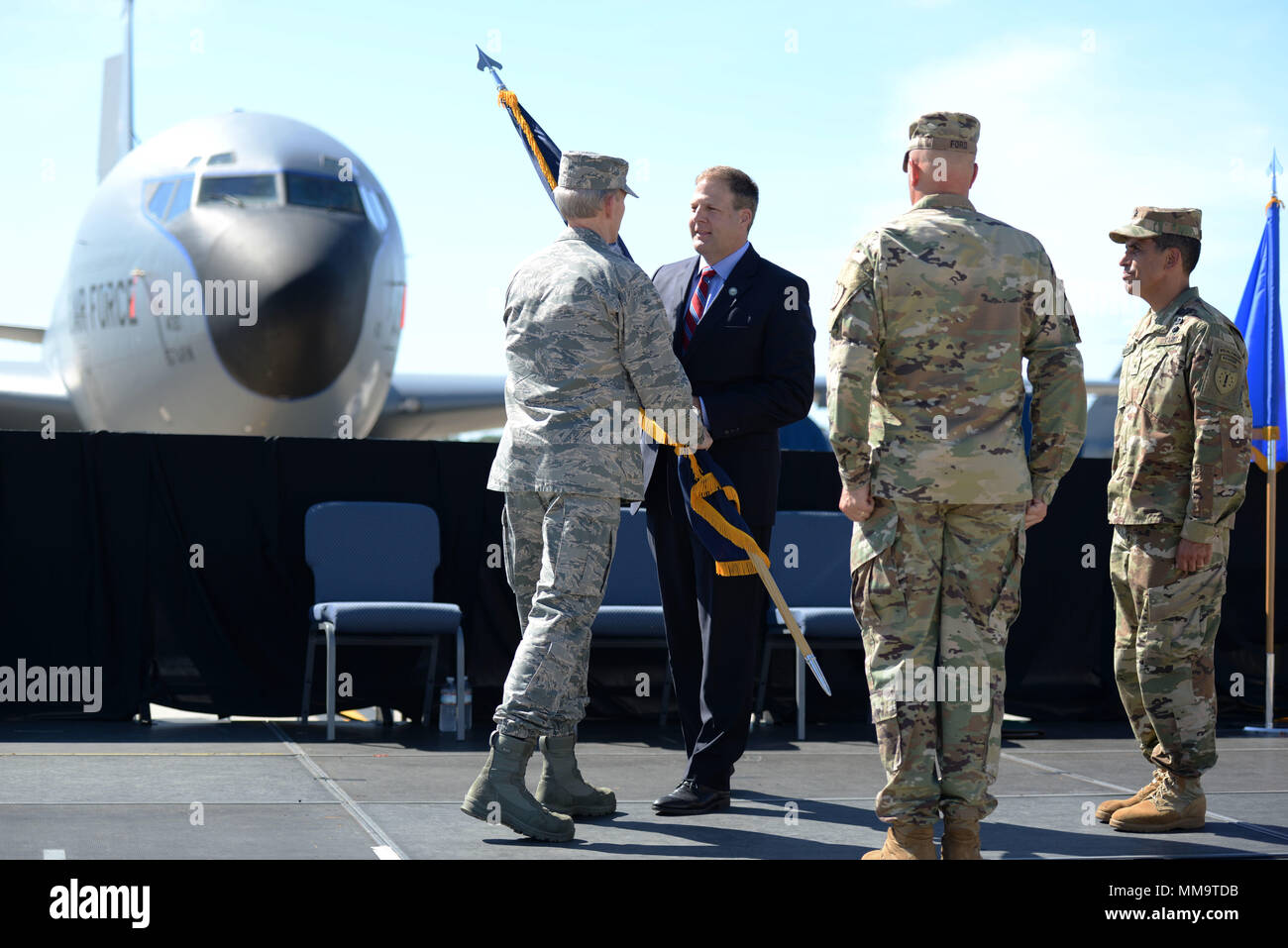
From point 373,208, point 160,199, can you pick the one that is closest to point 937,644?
point 373,208

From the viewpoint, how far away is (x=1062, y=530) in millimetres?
7316

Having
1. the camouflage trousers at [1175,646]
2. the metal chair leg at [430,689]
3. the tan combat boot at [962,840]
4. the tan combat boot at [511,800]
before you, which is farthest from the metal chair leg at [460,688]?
the tan combat boot at [962,840]

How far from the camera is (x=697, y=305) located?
467 cm

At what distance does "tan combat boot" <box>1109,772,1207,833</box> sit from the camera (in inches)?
167

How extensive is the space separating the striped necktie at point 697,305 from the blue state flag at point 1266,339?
155 inches

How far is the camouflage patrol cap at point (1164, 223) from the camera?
448cm

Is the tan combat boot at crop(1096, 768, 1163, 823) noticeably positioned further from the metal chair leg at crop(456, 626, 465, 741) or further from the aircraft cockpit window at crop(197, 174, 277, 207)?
the aircraft cockpit window at crop(197, 174, 277, 207)

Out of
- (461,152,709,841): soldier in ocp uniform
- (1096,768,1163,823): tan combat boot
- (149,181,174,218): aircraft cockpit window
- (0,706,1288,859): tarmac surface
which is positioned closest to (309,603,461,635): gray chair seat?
(0,706,1288,859): tarmac surface

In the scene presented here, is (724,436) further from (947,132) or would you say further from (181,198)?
(181,198)

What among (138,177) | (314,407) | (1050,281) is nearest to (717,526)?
(1050,281)

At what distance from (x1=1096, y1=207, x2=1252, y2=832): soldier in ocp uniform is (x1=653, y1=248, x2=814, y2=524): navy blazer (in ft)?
3.64

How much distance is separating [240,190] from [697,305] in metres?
6.45

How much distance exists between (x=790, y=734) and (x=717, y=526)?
259 cm

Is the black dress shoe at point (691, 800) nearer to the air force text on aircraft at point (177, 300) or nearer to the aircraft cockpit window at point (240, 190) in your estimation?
the air force text on aircraft at point (177, 300)
